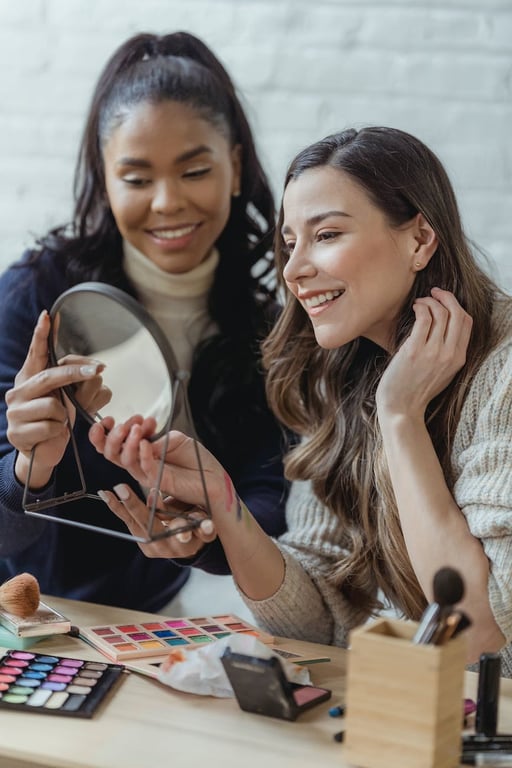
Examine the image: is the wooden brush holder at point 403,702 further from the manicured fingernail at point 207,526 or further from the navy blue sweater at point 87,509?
the navy blue sweater at point 87,509

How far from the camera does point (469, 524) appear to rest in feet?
3.56

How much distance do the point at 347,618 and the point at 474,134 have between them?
894mm

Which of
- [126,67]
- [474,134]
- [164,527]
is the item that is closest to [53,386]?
[164,527]

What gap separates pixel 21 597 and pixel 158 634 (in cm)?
15

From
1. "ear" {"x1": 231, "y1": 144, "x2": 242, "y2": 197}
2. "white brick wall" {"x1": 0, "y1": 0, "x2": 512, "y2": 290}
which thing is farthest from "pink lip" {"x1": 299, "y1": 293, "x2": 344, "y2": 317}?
"white brick wall" {"x1": 0, "y1": 0, "x2": 512, "y2": 290}

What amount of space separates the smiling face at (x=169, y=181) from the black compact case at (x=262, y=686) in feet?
2.60

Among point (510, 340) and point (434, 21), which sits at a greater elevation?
point (434, 21)

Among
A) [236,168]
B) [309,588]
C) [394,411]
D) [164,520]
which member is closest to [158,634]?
[164,520]

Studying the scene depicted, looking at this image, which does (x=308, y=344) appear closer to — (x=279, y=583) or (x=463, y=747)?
(x=279, y=583)

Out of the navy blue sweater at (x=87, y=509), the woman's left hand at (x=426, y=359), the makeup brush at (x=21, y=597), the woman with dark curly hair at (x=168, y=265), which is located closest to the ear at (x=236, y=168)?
the woman with dark curly hair at (x=168, y=265)

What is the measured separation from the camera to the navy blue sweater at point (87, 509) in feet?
4.99

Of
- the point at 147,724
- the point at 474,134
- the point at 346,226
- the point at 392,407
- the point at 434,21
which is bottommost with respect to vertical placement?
the point at 147,724

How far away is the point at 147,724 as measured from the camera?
0.89m

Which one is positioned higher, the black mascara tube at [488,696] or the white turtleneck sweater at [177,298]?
the white turtleneck sweater at [177,298]
